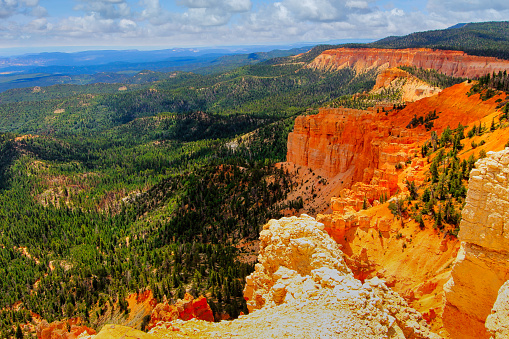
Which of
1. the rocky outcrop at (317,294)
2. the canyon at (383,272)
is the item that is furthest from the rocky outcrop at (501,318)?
the rocky outcrop at (317,294)

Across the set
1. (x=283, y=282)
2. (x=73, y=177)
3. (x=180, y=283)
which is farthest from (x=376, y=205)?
(x=73, y=177)

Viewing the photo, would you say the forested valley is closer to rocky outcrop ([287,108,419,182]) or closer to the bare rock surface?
rocky outcrop ([287,108,419,182])

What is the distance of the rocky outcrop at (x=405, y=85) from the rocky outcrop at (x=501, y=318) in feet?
355

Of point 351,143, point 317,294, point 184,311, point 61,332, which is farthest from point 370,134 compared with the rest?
point 61,332

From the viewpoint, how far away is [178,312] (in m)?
31.7

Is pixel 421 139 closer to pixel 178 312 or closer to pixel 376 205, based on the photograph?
pixel 376 205

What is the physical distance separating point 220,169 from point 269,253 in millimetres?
69175

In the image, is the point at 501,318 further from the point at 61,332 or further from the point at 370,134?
the point at 370,134

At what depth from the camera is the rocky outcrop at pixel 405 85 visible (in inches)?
4461

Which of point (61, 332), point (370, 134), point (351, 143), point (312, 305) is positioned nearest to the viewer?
point (312, 305)

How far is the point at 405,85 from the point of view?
12738 centimetres

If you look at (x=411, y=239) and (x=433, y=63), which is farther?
(x=433, y=63)

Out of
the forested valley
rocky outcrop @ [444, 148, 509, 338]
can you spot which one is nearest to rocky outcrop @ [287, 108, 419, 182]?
the forested valley

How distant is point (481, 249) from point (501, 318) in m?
3.36
